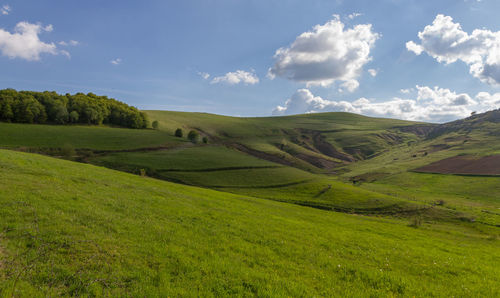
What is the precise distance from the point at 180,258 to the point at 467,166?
A: 5394 inches

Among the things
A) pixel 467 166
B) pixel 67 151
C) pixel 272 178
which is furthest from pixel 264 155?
pixel 467 166

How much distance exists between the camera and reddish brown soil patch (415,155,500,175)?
311 ft

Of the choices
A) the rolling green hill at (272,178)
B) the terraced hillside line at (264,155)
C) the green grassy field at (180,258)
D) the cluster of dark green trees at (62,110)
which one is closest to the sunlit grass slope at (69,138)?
the rolling green hill at (272,178)

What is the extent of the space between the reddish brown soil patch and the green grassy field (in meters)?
110

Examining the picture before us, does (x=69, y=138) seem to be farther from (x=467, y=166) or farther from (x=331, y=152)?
(x=467, y=166)

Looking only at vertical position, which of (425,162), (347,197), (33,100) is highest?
(33,100)

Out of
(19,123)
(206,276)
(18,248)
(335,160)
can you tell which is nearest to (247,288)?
(206,276)

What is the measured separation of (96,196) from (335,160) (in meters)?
161

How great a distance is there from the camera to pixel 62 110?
109312 millimetres

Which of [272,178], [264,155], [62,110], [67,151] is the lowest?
[272,178]

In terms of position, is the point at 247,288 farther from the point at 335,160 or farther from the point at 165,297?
the point at 335,160

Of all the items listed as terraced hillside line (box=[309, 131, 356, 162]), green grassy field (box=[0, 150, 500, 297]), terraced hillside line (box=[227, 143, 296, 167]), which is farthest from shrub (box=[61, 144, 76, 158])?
terraced hillside line (box=[309, 131, 356, 162])

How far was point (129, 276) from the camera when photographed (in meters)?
9.19

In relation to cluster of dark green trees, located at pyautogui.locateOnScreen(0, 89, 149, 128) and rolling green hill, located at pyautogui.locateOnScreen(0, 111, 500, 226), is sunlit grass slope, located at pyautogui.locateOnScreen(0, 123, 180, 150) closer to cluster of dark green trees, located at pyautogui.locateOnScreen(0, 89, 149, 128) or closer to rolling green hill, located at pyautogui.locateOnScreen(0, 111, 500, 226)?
rolling green hill, located at pyautogui.locateOnScreen(0, 111, 500, 226)
